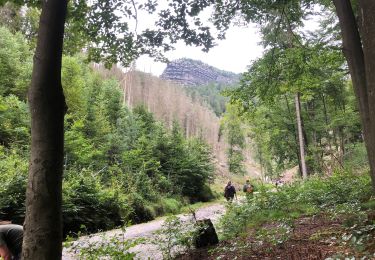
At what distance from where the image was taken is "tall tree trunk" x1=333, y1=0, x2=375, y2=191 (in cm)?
382

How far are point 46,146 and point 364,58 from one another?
12.4ft

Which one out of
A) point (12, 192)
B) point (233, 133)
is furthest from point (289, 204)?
point (233, 133)

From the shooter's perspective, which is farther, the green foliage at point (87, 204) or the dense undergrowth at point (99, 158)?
the dense undergrowth at point (99, 158)

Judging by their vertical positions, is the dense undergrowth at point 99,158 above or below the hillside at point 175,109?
below

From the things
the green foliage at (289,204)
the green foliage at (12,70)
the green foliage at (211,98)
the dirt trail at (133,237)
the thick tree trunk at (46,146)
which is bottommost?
the dirt trail at (133,237)

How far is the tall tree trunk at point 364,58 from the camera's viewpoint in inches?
151

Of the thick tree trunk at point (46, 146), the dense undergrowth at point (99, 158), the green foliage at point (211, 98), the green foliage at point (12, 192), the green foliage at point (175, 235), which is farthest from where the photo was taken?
the green foliage at point (211, 98)

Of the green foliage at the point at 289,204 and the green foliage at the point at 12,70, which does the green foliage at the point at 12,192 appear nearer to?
the green foliage at the point at 289,204

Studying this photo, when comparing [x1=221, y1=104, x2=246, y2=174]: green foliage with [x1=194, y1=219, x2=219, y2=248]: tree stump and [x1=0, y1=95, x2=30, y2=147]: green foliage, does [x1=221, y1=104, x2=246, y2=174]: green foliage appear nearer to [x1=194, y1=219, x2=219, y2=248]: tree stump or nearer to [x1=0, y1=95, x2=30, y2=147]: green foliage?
[x1=0, y1=95, x2=30, y2=147]: green foliage

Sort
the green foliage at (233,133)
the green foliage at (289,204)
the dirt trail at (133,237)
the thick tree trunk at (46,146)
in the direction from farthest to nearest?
the green foliage at (233,133), the green foliage at (289,204), the dirt trail at (133,237), the thick tree trunk at (46,146)

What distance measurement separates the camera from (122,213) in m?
15.6

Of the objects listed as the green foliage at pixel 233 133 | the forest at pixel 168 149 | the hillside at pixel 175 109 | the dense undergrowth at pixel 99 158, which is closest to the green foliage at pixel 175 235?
the forest at pixel 168 149

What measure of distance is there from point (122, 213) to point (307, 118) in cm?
1844

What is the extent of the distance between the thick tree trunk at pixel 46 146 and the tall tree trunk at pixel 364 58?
11.4 ft
